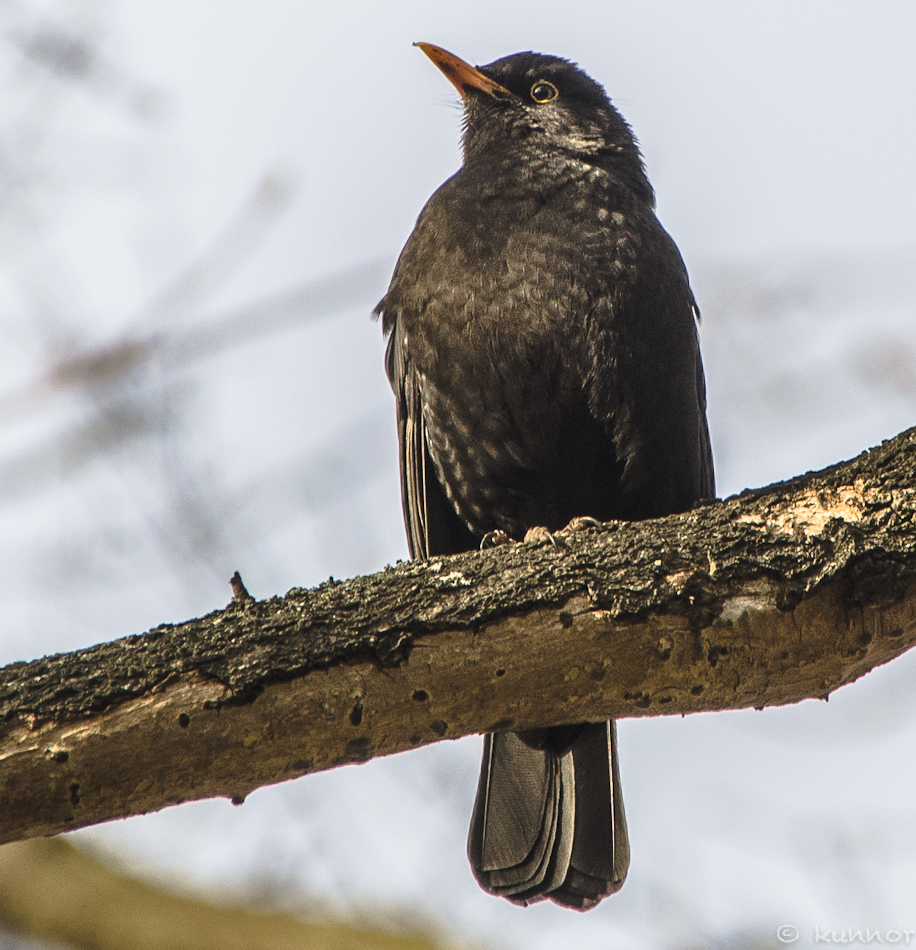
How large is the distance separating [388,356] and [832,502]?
2.20 m

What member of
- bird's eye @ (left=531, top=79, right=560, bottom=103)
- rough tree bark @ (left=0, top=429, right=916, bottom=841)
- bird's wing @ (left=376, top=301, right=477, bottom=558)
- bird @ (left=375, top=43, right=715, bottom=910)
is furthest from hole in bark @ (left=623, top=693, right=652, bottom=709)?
bird's eye @ (left=531, top=79, right=560, bottom=103)

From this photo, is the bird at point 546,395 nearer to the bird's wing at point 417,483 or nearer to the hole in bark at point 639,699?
the bird's wing at point 417,483

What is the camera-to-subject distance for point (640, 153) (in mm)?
4742

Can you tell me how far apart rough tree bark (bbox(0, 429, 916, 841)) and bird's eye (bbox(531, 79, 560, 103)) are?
2.56 m

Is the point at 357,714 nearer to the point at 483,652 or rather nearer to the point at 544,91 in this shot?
the point at 483,652

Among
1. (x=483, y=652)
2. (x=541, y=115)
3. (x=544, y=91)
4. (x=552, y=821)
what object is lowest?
(x=483, y=652)

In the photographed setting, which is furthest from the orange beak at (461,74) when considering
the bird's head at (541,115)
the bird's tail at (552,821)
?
the bird's tail at (552,821)

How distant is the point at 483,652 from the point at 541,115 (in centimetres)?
277

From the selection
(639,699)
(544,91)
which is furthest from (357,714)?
(544,91)

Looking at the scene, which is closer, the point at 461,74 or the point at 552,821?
the point at 552,821

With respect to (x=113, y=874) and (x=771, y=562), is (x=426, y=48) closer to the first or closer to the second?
(x=771, y=562)

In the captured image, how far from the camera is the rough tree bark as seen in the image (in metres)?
2.56

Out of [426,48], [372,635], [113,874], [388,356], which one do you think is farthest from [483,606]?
[426,48]

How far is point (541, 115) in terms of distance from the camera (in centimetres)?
472
